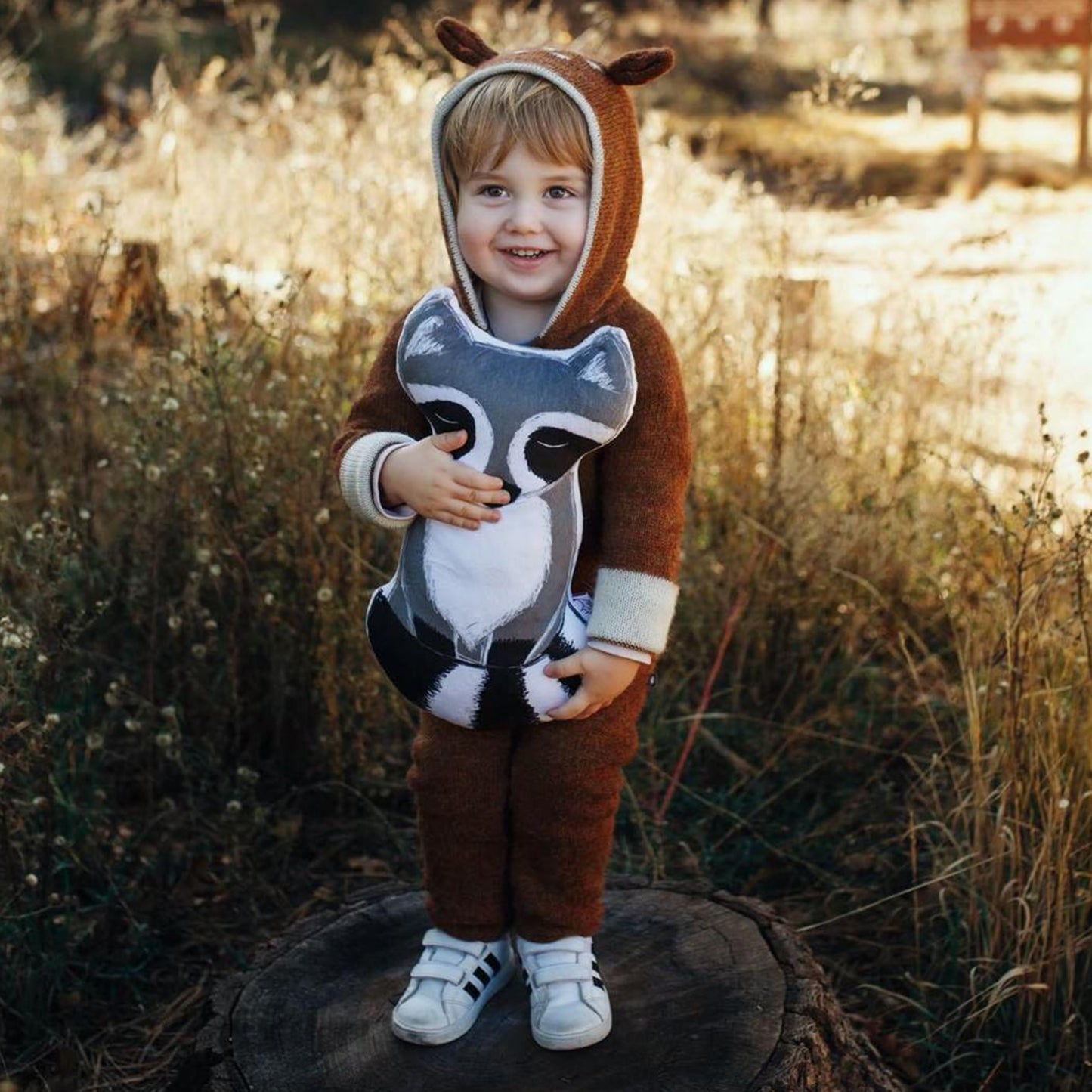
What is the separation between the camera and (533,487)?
198 cm

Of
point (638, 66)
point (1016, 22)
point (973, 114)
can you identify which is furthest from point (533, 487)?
point (1016, 22)

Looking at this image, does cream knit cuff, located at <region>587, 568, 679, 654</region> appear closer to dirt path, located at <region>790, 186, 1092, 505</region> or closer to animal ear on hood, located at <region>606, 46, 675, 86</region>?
animal ear on hood, located at <region>606, 46, 675, 86</region>

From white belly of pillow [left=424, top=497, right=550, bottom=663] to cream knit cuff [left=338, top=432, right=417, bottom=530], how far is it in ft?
0.31

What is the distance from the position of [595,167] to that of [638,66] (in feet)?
0.51

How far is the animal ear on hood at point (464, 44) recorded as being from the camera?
Result: 210cm

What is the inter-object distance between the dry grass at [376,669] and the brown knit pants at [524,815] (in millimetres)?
693

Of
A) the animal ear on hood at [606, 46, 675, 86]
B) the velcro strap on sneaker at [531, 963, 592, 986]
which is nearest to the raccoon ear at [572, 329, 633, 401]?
the animal ear on hood at [606, 46, 675, 86]

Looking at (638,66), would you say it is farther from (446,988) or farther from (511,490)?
(446,988)

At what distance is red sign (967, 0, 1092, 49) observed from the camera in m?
10.1

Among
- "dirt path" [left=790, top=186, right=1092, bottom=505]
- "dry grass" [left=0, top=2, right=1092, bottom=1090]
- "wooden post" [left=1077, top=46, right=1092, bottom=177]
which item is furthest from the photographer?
"wooden post" [left=1077, top=46, right=1092, bottom=177]

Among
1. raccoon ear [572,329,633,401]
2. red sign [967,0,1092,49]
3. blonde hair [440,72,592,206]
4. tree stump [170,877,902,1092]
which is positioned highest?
red sign [967,0,1092,49]

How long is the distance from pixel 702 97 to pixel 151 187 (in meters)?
9.48

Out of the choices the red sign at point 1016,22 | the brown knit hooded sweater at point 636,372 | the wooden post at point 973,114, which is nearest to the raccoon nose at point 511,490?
the brown knit hooded sweater at point 636,372

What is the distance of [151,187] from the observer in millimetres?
5520
